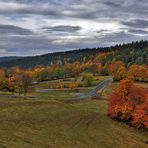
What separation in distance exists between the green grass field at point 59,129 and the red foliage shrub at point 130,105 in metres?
2.98

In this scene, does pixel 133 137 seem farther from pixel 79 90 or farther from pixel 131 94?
pixel 79 90

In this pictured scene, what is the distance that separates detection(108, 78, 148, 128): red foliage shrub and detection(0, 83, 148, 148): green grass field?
2.98 metres

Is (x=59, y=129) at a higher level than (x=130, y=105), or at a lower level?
lower

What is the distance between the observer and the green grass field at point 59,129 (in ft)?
202

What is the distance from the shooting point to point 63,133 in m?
70.9

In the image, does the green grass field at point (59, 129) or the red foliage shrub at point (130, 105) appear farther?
the red foliage shrub at point (130, 105)

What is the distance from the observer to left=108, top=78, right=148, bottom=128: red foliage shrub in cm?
9221

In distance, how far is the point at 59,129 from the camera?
7406 cm

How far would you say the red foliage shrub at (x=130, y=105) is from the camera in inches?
3630

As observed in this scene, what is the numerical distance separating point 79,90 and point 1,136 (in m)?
132

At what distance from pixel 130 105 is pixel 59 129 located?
30300 mm

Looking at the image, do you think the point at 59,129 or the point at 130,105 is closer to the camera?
the point at 59,129

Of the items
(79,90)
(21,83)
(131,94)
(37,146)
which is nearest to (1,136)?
(37,146)

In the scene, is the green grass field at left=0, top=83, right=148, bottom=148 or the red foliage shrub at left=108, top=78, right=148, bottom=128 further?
the red foliage shrub at left=108, top=78, right=148, bottom=128
